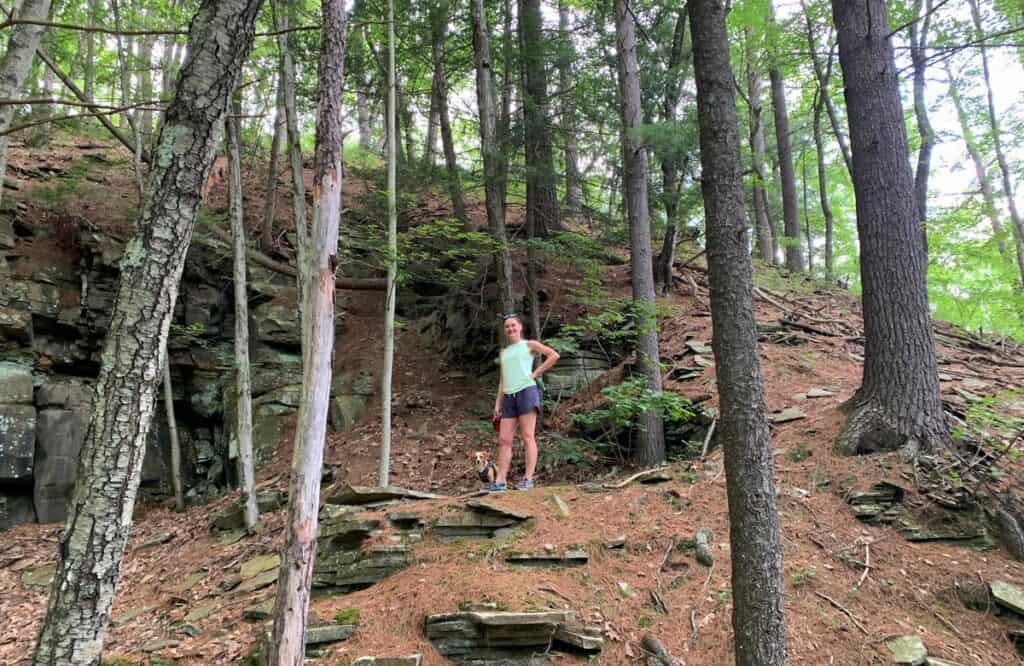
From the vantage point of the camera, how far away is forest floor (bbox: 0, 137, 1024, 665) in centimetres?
439

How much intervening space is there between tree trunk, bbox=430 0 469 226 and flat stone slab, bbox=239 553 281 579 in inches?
236

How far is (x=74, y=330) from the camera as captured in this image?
10641 millimetres

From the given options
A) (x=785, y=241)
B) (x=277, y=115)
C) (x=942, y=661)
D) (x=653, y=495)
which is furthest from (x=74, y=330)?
(x=785, y=241)

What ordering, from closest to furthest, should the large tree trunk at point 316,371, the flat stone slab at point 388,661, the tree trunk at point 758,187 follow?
the large tree trunk at point 316,371 < the flat stone slab at point 388,661 < the tree trunk at point 758,187

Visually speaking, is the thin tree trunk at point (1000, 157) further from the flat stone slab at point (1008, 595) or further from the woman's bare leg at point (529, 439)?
the woman's bare leg at point (529, 439)

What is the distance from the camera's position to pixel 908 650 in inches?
161

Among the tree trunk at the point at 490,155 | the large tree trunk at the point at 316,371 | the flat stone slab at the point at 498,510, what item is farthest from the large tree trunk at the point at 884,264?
the large tree trunk at the point at 316,371

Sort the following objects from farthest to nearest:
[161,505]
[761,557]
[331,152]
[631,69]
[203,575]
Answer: [161,505], [631,69], [203,575], [331,152], [761,557]

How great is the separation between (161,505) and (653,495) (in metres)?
9.16

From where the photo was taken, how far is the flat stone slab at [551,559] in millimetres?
5094

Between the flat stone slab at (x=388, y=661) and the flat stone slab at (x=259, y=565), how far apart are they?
2664mm

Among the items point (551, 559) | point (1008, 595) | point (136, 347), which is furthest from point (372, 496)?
point (1008, 595)

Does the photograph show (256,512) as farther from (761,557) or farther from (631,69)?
(631,69)

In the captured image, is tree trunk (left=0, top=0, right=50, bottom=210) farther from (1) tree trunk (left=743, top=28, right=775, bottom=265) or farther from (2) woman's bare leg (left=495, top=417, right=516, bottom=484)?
(1) tree trunk (left=743, top=28, right=775, bottom=265)
